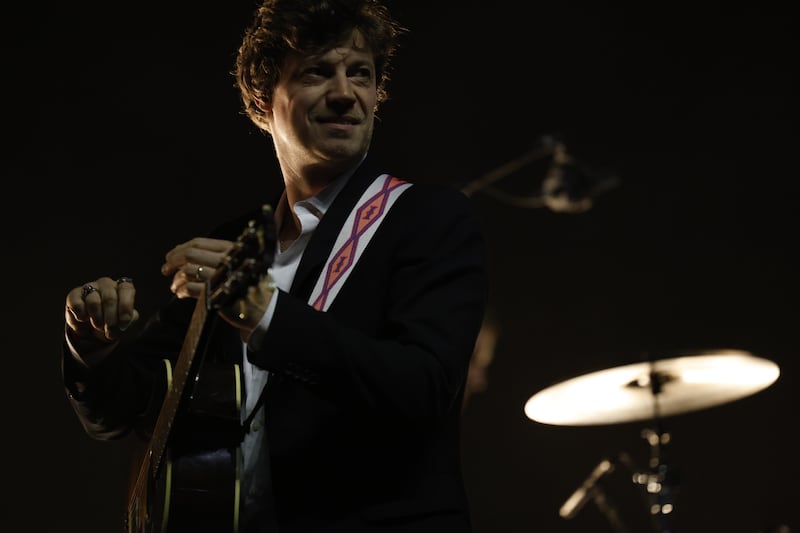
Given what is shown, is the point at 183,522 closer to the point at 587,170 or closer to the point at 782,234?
the point at 587,170

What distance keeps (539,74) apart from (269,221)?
4.04 metres

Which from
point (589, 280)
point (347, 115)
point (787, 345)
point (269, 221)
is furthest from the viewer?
point (589, 280)

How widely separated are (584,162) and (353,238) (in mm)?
3426

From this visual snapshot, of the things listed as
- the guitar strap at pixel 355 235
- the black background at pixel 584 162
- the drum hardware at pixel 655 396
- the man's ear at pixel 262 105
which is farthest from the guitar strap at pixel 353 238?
the black background at pixel 584 162

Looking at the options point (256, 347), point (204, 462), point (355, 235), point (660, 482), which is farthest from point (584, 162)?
point (256, 347)

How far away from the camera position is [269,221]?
3.95 feet

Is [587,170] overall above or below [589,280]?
above

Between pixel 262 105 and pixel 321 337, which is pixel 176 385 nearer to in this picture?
pixel 321 337

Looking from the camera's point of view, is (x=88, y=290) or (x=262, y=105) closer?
(x=88, y=290)

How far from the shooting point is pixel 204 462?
1.56 meters

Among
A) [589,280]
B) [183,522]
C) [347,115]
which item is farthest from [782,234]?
[183,522]

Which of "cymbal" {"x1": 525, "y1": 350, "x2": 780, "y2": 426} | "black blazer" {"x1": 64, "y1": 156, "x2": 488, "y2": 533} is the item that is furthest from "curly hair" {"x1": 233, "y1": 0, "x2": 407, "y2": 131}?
"cymbal" {"x1": 525, "y1": 350, "x2": 780, "y2": 426}

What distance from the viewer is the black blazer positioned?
136 cm

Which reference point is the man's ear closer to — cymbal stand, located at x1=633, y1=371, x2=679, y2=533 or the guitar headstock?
the guitar headstock
